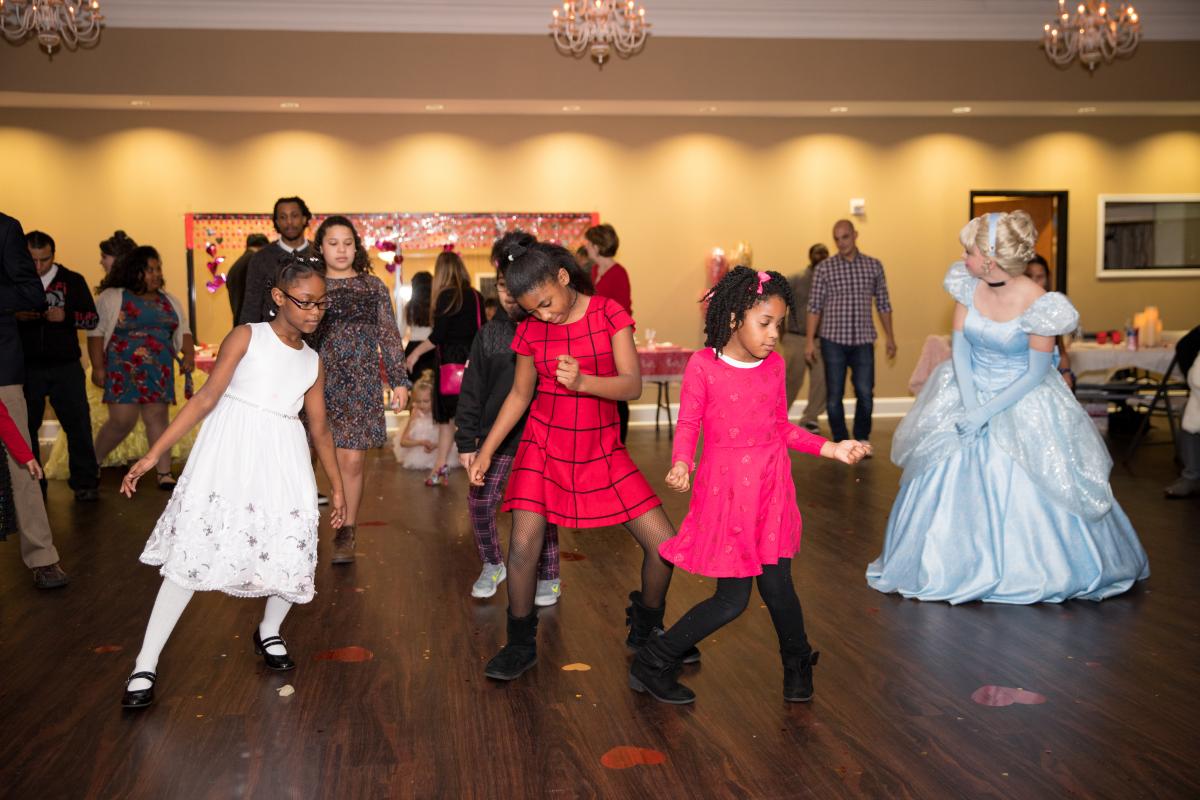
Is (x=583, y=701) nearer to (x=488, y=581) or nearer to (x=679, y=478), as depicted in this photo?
(x=679, y=478)

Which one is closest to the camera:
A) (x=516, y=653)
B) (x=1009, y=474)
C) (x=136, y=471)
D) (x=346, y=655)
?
(x=136, y=471)

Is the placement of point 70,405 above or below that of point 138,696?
above

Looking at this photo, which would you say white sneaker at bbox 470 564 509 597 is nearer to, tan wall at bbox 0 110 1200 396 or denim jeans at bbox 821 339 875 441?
denim jeans at bbox 821 339 875 441

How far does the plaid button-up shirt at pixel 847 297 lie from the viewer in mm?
8586

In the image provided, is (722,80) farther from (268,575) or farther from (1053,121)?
(268,575)

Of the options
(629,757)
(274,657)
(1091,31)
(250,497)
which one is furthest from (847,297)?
(629,757)

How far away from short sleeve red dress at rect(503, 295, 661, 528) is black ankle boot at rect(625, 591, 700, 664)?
1.25 ft

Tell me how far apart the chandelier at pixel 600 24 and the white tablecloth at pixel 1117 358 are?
432cm

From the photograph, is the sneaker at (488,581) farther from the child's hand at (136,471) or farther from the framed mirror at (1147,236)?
the framed mirror at (1147,236)

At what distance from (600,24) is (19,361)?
5.90m

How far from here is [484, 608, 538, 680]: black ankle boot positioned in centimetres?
348

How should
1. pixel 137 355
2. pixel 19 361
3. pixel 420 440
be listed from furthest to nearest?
1. pixel 420 440
2. pixel 137 355
3. pixel 19 361

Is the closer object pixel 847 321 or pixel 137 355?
pixel 137 355

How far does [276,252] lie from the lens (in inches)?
212
